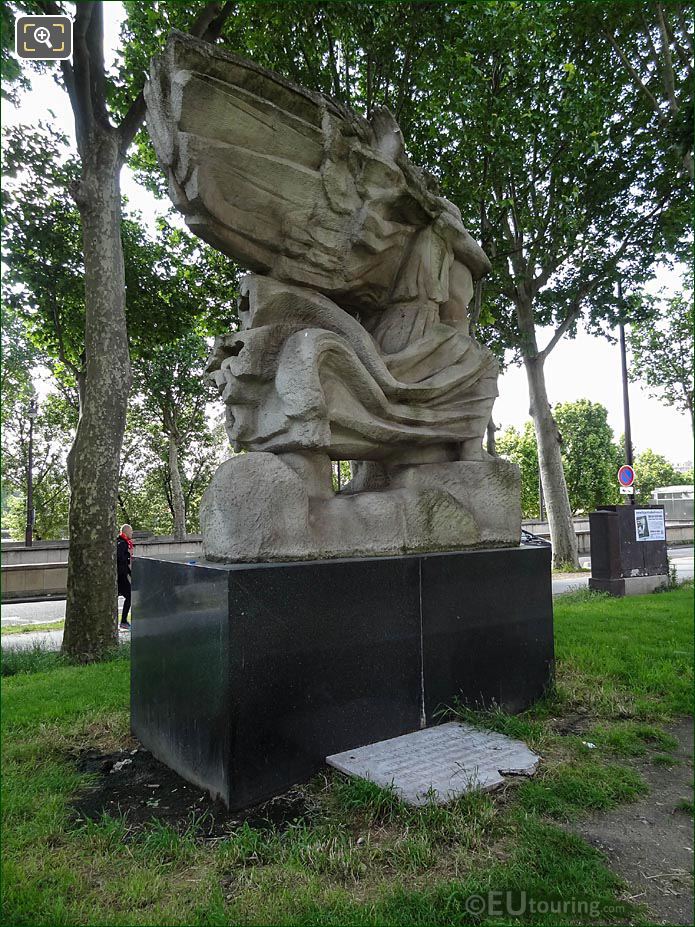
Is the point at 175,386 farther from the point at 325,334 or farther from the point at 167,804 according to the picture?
the point at 167,804

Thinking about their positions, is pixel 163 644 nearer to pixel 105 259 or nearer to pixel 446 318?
pixel 446 318

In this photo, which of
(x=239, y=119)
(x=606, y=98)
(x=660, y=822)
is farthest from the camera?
(x=606, y=98)

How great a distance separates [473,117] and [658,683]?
8.15 m

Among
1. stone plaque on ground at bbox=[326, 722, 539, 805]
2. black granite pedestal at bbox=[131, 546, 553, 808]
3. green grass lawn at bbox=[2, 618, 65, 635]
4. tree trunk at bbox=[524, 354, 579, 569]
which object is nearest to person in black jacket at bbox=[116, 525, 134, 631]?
green grass lawn at bbox=[2, 618, 65, 635]

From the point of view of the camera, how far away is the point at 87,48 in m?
7.29

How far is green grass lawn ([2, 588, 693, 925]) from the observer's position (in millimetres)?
2023

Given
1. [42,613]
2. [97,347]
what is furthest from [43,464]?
[97,347]

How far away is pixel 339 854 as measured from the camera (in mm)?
2293

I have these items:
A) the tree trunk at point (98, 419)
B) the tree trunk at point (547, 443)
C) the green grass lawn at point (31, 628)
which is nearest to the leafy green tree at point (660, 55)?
the tree trunk at point (547, 443)

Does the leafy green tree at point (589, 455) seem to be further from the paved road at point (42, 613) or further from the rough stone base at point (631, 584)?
the rough stone base at point (631, 584)

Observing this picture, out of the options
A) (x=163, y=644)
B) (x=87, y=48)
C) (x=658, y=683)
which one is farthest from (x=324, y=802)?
(x=87, y=48)

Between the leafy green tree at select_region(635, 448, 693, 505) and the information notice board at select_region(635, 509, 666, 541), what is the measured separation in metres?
30.9

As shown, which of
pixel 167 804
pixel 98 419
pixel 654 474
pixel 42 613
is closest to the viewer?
pixel 167 804

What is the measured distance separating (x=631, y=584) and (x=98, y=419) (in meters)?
8.70
